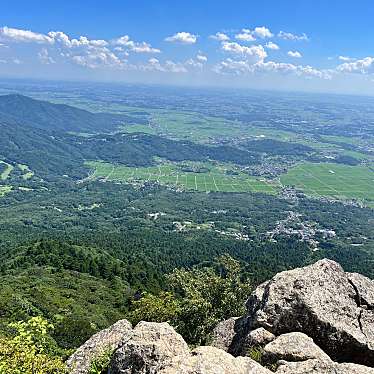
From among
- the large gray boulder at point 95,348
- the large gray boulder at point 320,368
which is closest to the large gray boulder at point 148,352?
the large gray boulder at point 95,348

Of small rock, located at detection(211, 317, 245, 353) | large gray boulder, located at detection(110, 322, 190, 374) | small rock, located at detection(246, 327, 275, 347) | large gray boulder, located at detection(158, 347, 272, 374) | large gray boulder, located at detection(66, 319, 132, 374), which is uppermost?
large gray boulder, located at detection(158, 347, 272, 374)

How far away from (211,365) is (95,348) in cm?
1611

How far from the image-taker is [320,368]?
82.6 feet

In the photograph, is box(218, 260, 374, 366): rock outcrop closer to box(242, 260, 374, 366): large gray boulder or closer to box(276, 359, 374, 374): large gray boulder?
box(242, 260, 374, 366): large gray boulder

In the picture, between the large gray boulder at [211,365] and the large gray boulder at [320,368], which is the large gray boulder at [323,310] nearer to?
the large gray boulder at [320,368]

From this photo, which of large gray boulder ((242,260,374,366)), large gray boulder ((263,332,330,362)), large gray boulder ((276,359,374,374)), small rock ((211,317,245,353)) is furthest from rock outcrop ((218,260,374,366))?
large gray boulder ((276,359,374,374))

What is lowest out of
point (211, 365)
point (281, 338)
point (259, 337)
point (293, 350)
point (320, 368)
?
point (259, 337)

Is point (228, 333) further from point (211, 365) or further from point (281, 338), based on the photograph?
point (211, 365)

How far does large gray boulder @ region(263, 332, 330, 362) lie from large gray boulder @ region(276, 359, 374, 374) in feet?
2.78

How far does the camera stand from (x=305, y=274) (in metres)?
35.9

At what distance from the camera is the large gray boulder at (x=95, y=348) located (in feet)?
113

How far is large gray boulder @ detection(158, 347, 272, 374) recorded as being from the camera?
24250mm

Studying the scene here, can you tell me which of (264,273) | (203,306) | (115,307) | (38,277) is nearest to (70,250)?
(38,277)

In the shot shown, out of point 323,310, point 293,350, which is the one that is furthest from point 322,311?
point 293,350
